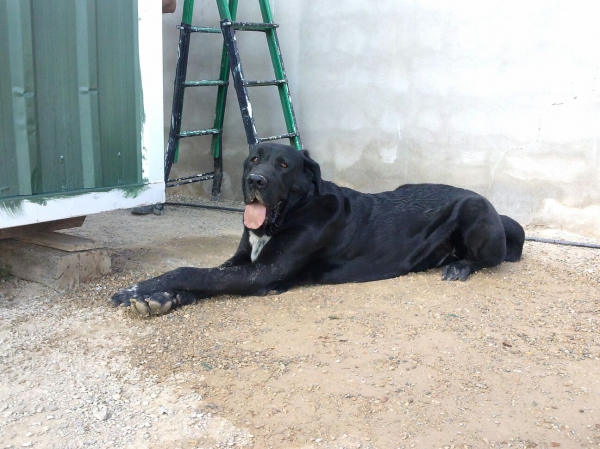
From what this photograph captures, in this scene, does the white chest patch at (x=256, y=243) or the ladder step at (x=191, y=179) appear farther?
the ladder step at (x=191, y=179)

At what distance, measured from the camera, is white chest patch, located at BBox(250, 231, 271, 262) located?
4.89 m

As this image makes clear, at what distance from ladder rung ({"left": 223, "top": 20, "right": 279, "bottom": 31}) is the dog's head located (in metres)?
2.54

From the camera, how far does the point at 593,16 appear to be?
603 centimetres

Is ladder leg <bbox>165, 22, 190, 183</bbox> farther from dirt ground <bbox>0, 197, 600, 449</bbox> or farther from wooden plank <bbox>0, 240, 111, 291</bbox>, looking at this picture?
wooden plank <bbox>0, 240, 111, 291</bbox>

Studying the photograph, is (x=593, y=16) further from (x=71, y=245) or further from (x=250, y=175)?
(x=71, y=245)

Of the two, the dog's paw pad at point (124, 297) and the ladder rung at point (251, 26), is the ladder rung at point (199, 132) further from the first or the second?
the dog's paw pad at point (124, 297)

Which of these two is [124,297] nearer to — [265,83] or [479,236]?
[479,236]

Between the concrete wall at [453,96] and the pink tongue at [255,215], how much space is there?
282 centimetres

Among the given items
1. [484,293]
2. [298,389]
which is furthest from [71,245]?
[484,293]

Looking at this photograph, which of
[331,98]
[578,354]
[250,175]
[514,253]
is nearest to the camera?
[578,354]

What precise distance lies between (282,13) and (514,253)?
3880 millimetres

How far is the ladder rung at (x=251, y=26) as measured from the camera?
696 centimetres

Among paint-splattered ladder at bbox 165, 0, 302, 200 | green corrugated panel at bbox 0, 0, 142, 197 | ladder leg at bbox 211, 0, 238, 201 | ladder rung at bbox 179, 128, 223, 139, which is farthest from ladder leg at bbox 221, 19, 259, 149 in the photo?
green corrugated panel at bbox 0, 0, 142, 197

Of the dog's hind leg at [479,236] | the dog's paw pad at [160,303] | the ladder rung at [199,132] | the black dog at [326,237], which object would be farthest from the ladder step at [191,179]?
the dog's hind leg at [479,236]
